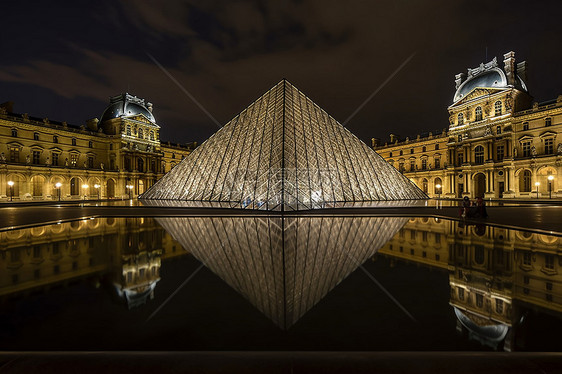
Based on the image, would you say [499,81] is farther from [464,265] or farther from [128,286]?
Result: [128,286]

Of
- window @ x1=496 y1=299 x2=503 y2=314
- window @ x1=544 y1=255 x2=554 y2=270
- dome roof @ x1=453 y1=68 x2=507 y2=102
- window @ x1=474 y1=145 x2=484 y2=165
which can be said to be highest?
dome roof @ x1=453 y1=68 x2=507 y2=102

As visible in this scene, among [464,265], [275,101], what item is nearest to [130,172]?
[275,101]

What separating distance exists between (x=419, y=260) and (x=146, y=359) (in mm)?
5644

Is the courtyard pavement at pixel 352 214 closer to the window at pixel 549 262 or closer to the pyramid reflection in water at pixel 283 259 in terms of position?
the window at pixel 549 262

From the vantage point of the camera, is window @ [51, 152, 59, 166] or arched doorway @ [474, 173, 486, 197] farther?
arched doorway @ [474, 173, 486, 197]

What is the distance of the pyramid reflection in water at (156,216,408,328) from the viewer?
411cm

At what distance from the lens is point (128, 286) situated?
4.66 m

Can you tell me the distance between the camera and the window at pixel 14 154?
39156mm

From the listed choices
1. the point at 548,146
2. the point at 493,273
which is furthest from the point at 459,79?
the point at 493,273

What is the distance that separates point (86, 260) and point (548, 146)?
1969 inches

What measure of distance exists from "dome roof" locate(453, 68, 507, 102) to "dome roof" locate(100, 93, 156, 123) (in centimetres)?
5682

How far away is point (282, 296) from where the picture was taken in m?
4.18

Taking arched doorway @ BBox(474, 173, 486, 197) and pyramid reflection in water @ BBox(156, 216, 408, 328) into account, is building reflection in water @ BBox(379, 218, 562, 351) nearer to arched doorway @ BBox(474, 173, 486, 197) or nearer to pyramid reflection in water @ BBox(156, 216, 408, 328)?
pyramid reflection in water @ BBox(156, 216, 408, 328)

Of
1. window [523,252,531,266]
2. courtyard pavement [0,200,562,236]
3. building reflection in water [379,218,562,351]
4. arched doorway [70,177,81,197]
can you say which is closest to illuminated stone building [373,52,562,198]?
courtyard pavement [0,200,562,236]
